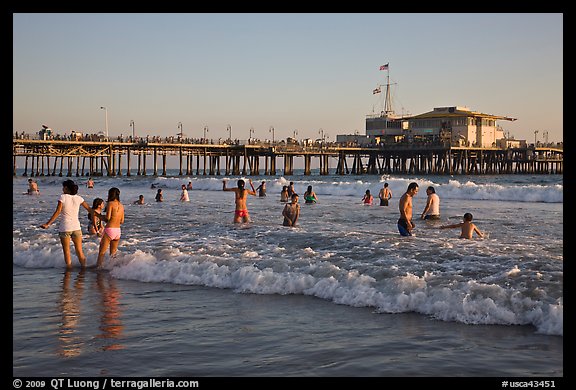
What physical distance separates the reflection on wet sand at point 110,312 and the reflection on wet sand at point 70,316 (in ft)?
0.84

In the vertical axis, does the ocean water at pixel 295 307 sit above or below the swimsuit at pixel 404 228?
below

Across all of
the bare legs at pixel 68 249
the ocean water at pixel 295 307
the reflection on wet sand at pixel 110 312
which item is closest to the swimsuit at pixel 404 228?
the ocean water at pixel 295 307

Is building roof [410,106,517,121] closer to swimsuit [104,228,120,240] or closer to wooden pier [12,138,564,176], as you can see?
wooden pier [12,138,564,176]

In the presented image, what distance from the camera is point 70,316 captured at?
725 cm

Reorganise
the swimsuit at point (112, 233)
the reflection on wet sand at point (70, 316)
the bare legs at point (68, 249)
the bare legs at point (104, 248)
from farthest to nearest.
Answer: the swimsuit at point (112, 233) → the bare legs at point (104, 248) → the bare legs at point (68, 249) → the reflection on wet sand at point (70, 316)

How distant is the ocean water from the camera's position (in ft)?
18.4

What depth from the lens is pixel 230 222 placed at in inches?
687

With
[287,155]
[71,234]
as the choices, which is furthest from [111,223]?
[287,155]

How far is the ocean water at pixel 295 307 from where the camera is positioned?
18.4 feet

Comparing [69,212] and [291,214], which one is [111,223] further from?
[291,214]

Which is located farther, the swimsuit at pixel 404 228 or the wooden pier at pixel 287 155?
the wooden pier at pixel 287 155

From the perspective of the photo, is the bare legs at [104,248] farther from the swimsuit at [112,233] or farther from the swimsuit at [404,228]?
the swimsuit at [404,228]

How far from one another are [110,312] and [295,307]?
2220 mm
